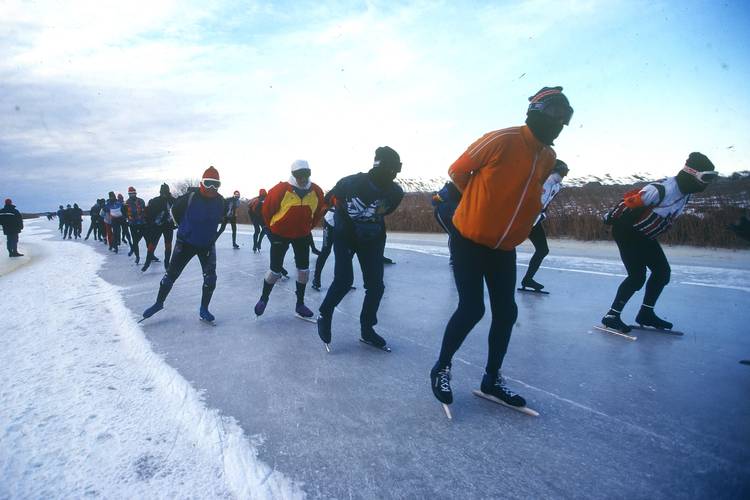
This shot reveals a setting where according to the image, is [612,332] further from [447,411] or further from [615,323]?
[447,411]

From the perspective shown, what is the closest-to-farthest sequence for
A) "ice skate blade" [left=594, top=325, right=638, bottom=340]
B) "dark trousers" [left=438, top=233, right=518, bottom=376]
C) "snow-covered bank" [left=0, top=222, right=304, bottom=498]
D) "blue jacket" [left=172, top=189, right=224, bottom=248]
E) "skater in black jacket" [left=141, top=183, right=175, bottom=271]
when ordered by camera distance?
"snow-covered bank" [left=0, top=222, right=304, bottom=498] < "dark trousers" [left=438, top=233, right=518, bottom=376] < "ice skate blade" [left=594, top=325, right=638, bottom=340] < "blue jacket" [left=172, top=189, right=224, bottom=248] < "skater in black jacket" [left=141, top=183, right=175, bottom=271]

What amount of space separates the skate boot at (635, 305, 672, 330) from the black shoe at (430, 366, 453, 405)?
9.81 feet

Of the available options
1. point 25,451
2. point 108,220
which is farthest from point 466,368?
point 108,220

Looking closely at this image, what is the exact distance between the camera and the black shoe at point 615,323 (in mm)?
4551

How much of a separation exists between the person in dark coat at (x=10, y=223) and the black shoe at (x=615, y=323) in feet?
64.8

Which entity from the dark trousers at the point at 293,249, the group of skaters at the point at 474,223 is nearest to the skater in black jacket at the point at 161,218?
the group of skaters at the point at 474,223

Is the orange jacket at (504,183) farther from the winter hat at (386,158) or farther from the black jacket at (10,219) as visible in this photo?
the black jacket at (10,219)

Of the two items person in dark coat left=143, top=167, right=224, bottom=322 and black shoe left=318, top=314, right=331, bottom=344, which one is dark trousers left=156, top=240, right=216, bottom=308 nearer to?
person in dark coat left=143, top=167, right=224, bottom=322

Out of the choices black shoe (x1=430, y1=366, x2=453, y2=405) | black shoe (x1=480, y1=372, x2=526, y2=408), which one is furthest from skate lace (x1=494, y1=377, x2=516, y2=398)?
black shoe (x1=430, y1=366, x2=453, y2=405)

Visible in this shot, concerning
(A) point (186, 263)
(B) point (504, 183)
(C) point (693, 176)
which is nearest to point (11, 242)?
(A) point (186, 263)

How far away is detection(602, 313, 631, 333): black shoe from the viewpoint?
4551 mm

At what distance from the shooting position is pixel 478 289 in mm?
2814

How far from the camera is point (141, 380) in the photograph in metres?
3.52

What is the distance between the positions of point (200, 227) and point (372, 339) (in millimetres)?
2598
